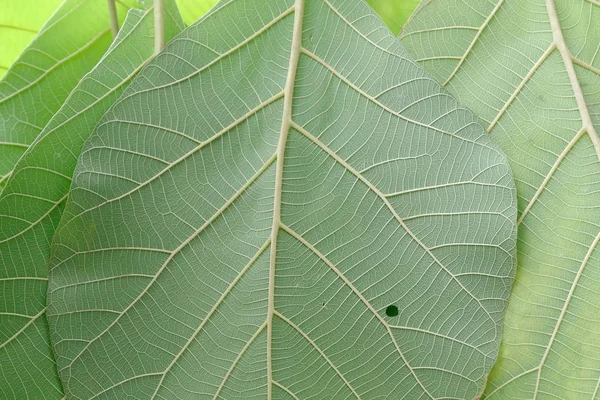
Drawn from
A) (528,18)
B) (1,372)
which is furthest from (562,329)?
(1,372)

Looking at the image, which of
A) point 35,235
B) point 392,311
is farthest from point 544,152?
point 35,235

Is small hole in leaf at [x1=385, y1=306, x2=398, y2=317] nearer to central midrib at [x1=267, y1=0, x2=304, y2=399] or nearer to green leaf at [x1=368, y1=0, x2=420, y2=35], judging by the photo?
central midrib at [x1=267, y1=0, x2=304, y2=399]

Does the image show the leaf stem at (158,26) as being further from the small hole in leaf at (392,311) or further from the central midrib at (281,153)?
the small hole in leaf at (392,311)

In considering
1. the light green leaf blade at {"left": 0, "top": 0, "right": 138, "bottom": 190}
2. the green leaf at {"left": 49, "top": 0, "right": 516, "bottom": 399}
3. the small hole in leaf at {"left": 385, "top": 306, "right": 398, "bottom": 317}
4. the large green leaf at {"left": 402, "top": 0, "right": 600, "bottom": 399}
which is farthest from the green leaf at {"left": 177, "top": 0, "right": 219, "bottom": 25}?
the small hole in leaf at {"left": 385, "top": 306, "right": 398, "bottom": 317}

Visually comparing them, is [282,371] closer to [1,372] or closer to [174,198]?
[174,198]

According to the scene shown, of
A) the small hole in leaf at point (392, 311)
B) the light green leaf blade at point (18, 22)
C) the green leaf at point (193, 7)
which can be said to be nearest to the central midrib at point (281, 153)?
the small hole in leaf at point (392, 311)

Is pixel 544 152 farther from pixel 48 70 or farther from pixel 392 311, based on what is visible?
pixel 48 70

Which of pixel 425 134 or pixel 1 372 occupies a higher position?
pixel 425 134
